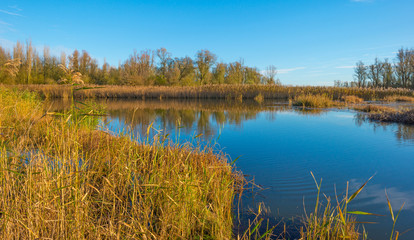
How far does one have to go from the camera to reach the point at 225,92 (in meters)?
23.3

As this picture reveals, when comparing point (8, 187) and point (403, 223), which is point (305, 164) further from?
point (8, 187)

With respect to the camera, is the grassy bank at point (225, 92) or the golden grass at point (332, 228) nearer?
the golden grass at point (332, 228)

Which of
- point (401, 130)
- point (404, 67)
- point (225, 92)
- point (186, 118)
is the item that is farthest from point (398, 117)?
point (404, 67)

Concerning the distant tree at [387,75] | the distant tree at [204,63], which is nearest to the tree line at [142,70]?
the distant tree at [204,63]

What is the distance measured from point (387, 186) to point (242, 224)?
2.19m

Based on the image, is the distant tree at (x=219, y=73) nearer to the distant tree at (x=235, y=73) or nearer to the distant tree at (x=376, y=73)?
the distant tree at (x=235, y=73)

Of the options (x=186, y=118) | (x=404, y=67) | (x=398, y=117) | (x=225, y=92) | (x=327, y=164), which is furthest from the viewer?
(x=404, y=67)

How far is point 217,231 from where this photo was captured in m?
1.87

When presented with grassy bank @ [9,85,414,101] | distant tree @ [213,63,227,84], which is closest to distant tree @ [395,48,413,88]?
grassy bank @ [9,85,414,101]

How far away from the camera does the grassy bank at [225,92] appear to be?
21219 millimetres

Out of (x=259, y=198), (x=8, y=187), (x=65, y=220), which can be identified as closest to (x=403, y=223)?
(x=259, y=198)

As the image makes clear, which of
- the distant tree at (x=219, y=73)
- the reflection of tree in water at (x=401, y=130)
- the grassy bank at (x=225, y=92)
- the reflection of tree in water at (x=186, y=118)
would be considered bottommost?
the reflection of tree in water at (x=401, y=130)

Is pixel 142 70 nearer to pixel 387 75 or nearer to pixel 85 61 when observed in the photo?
pixel 85 61

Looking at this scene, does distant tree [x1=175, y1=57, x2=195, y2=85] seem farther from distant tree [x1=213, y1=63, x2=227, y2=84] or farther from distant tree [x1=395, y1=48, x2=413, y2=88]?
distant tree [x1=395, y1=48, x2=413, y2=88]
